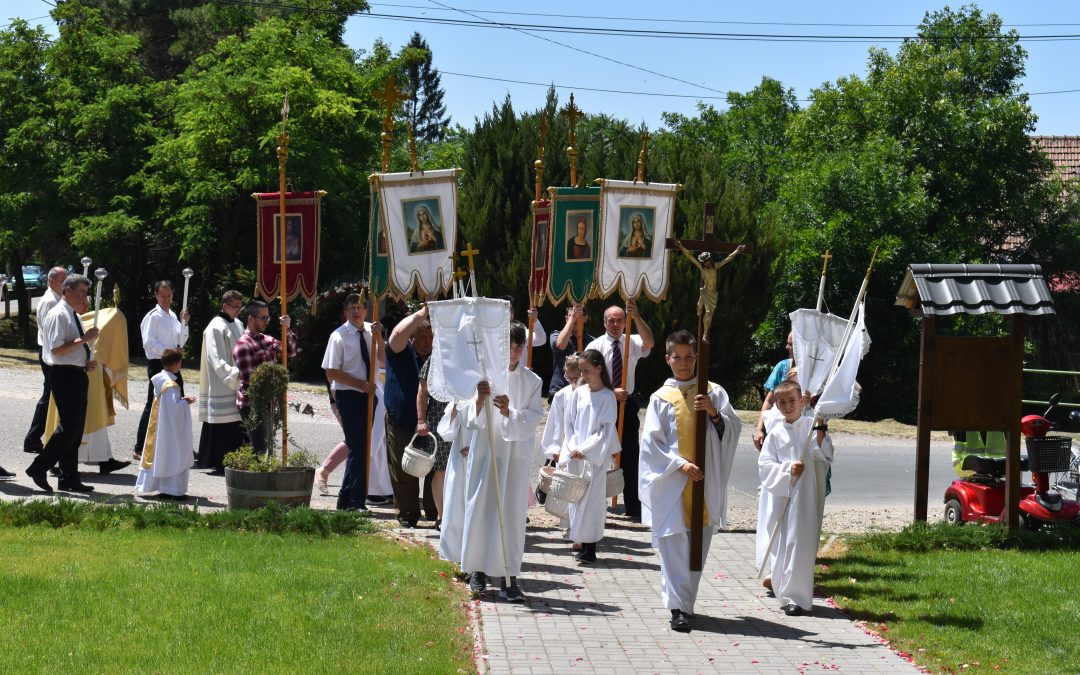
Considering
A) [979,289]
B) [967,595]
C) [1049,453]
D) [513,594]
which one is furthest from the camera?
[1049,453]

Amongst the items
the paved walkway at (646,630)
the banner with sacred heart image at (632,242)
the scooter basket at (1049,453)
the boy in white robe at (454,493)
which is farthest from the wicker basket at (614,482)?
the scooter basket at (1049,453)

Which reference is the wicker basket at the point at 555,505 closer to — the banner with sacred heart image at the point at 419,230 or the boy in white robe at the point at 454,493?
the boy in white robe at the point at 454,493

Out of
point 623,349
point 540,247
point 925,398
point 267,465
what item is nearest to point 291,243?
point 267,465

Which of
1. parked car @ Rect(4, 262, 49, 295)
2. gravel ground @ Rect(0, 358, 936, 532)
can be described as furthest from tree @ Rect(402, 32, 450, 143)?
gravel ground @ Rect(0, 358, 936, 532)

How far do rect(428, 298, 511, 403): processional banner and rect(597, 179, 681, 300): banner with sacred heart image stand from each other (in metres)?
3.44

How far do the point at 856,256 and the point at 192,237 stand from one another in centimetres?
1455

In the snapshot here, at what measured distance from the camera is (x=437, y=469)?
10281 millimetres

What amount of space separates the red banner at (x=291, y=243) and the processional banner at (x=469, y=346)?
10.7 ft

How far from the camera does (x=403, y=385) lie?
10.6 meters

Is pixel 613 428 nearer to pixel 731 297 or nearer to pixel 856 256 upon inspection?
pixel 731 297

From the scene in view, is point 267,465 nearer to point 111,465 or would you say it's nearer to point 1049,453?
point 111,465

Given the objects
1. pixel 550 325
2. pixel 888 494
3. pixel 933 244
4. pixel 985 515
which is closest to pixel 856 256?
pixel 933 244

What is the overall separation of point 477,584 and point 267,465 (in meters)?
2.68

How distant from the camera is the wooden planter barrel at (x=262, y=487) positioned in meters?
10.4
